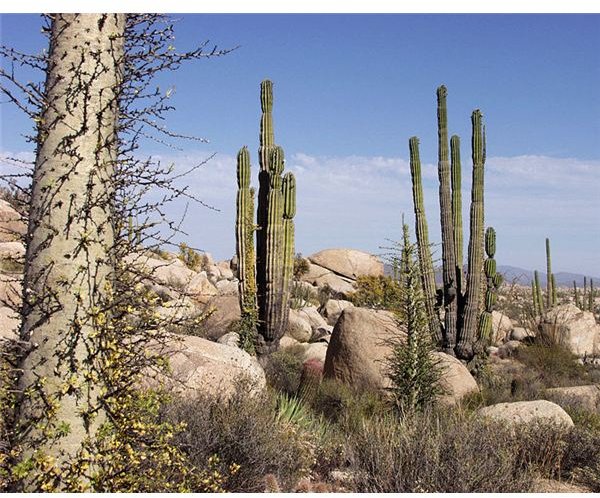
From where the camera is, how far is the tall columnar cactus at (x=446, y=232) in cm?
1541

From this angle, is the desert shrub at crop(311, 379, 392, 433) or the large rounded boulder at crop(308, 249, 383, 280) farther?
the large rounded boulder at crop(308, 249, 383, 280)

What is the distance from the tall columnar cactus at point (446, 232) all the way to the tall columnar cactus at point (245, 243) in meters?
4.67

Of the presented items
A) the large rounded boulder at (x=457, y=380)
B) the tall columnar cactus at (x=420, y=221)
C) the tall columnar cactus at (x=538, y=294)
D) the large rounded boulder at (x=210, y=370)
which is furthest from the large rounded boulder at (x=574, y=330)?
the large rounded boulder at (x=210, y=370)

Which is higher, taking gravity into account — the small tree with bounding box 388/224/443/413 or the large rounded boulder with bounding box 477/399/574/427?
the small tree with bounding box 388/224/443/413

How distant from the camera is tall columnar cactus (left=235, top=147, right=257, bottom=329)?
13922 millimetres

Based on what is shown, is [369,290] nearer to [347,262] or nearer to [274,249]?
[347,262]

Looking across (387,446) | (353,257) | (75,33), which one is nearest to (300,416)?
(387,446)

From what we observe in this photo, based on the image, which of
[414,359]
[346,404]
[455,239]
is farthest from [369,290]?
[414,359]

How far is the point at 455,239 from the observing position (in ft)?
51.0

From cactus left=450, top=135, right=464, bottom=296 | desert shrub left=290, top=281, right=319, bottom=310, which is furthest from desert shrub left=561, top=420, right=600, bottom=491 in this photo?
desert shrub left=290, top=281, right=319, bottom=310

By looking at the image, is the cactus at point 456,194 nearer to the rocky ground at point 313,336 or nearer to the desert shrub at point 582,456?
the rocky ground at point 313,336

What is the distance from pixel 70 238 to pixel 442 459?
4030 millimetres

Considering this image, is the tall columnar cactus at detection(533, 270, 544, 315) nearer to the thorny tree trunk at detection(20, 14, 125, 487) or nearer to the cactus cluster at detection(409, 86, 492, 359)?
the cactus cluster at detection(409, 86, 492, 359)

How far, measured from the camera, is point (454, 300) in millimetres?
15445
